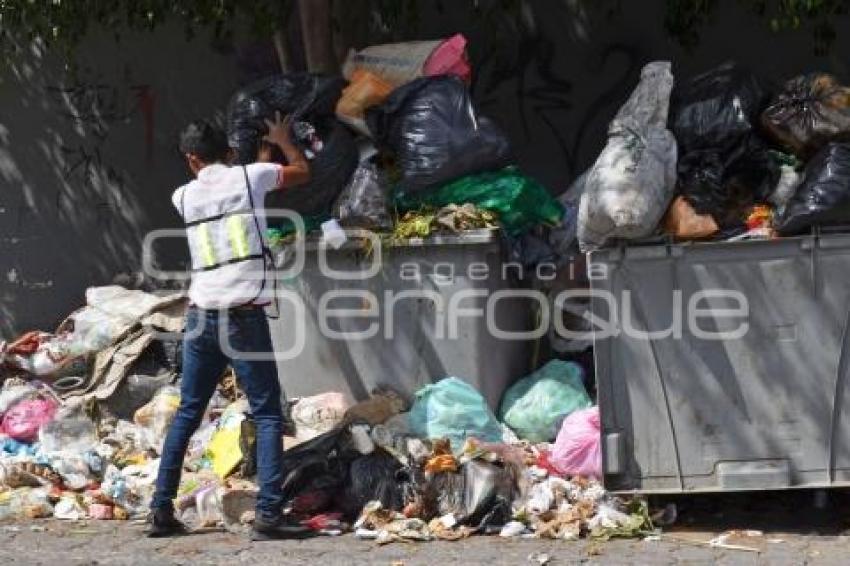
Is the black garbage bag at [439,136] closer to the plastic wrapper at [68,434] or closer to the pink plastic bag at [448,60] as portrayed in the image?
the pink plastic bag at [448,60]

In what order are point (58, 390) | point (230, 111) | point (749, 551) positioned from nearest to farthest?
point (749, 551), point (230, 111), point (58, 390)

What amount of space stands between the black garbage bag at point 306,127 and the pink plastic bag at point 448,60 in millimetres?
440

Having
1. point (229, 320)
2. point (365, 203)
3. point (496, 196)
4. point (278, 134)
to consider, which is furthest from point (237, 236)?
point (496, 196)

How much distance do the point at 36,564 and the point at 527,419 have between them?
219cm

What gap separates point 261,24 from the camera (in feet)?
22.5

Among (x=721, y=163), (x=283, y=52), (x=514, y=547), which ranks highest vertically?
(x=283, y=52)

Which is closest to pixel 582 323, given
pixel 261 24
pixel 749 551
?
pixel 749 551

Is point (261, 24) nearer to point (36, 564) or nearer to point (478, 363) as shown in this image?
point (478, 363)

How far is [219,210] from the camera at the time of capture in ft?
17.6

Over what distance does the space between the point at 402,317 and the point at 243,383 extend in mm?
1029

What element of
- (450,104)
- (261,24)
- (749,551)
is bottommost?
(749,551)

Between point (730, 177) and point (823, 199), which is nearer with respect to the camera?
point (823, 199)

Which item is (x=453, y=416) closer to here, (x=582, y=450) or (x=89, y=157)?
(x=582, y=450)

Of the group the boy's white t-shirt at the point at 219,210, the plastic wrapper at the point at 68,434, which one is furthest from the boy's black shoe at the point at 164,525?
the plastic wrapper at the point at 68,434
